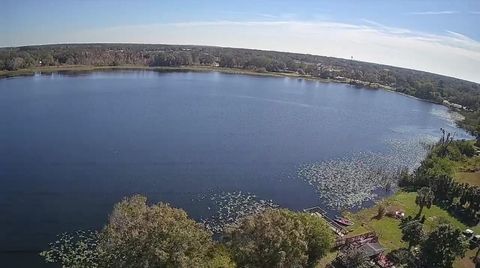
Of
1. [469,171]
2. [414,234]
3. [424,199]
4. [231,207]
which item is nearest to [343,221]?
[414,234]

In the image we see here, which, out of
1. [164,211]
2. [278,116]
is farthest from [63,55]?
[164,211]

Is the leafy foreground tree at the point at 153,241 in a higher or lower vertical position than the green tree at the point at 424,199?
higher

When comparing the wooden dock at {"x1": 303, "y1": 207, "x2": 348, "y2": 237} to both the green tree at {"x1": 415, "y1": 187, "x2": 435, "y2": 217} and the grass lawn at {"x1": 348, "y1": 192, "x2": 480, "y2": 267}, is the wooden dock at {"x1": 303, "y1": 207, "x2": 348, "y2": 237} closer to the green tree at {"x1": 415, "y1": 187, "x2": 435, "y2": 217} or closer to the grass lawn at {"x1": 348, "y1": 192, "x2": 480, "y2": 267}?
the grass lawn at {"x1": 348, "y1": 192, "x2": 480, "y2": 267}

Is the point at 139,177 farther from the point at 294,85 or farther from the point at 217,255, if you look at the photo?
the point at 294,85

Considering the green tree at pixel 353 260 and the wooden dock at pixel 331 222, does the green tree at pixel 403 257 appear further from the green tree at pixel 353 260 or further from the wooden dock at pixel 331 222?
the wooden dock at pixel 331 222

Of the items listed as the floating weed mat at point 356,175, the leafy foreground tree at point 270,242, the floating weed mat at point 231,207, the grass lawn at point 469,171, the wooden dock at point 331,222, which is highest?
the leafy foreground tree at point 270,242

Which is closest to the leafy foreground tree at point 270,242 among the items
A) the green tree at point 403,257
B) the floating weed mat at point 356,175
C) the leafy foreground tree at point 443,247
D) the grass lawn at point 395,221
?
the green tree at point 403,257

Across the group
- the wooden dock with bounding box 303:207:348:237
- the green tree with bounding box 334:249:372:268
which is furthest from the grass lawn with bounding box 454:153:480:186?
the green tree with bounding box 334:249:372:268
